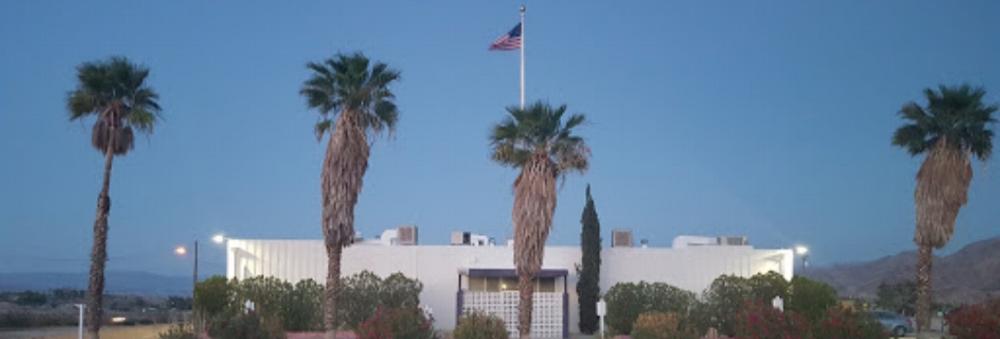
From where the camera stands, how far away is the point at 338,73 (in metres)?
36.2

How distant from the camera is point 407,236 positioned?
44906 millimetres

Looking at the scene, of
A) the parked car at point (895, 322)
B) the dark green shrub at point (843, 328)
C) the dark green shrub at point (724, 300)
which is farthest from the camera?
the parked car at point (895, 322)

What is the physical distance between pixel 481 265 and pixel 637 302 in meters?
6.29

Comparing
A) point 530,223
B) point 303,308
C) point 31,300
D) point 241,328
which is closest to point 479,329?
point 241,328

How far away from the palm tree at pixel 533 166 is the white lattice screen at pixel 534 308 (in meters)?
4.09

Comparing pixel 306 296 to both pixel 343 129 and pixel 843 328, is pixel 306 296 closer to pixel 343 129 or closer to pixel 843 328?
pixel 343 129

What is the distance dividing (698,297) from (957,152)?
418 inches

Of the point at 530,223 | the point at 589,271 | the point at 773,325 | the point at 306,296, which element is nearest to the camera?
the point at 773,325

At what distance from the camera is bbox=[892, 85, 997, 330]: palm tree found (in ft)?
128

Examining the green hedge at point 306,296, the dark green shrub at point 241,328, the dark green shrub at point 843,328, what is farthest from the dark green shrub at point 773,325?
the green hedge at point 306,296

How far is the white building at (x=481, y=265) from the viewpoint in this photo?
43.4 meters

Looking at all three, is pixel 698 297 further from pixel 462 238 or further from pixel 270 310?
pixel 270 310

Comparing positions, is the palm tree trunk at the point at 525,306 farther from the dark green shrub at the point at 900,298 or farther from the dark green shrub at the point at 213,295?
the dark green shrub at the point at 900,298

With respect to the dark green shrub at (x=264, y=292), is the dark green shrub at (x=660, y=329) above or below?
below
